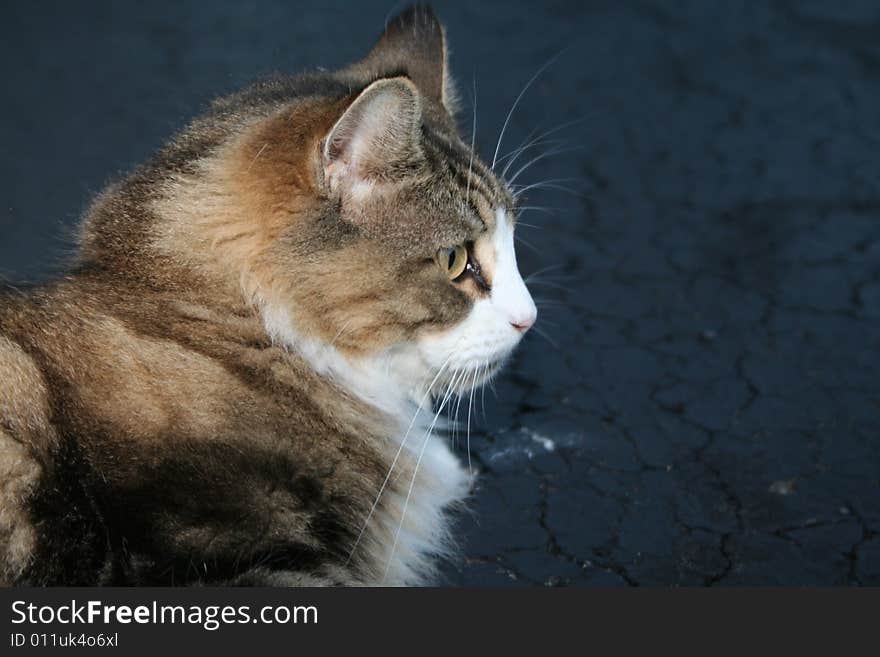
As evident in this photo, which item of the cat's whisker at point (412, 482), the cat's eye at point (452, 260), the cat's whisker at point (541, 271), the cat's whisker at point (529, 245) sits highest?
the cat's eye at point (452, 260)

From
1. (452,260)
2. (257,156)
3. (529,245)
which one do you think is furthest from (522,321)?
(529,245)

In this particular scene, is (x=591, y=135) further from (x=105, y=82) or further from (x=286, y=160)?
(x=286, y=160)

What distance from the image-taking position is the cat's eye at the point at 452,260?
3.05 meters

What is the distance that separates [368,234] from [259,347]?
421mm

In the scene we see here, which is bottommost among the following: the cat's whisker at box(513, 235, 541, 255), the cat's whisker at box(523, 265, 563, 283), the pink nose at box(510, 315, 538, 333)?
the cat's whisker at box(523, 265, 563, 283)

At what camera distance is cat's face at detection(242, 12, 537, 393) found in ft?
9.36

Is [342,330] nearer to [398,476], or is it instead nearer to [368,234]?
[368,234]

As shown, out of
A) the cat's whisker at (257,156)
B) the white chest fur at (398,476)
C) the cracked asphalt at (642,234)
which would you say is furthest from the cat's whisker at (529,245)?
the cat's whisker at (257,156)

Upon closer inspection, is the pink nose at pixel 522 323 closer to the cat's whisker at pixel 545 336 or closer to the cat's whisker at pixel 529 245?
the cat's whisker at pixel 545 336

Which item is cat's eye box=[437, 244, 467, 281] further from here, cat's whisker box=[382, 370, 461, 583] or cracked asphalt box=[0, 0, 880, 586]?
cracked asphalt box=[0, 0, 880, 586]

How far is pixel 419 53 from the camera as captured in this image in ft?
12.0

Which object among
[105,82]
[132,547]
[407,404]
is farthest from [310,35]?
[132,547]

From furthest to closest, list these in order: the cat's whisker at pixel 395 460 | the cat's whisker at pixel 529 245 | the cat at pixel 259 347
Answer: the cat's whisker at pixel 529 245
the cat's whisker at pixel 395 460
the cat at pixel 259 347

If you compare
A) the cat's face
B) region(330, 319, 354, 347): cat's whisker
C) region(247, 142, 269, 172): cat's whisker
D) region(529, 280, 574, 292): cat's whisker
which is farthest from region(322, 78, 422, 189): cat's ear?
region(529, 280, 574, 292): cat's whisker
